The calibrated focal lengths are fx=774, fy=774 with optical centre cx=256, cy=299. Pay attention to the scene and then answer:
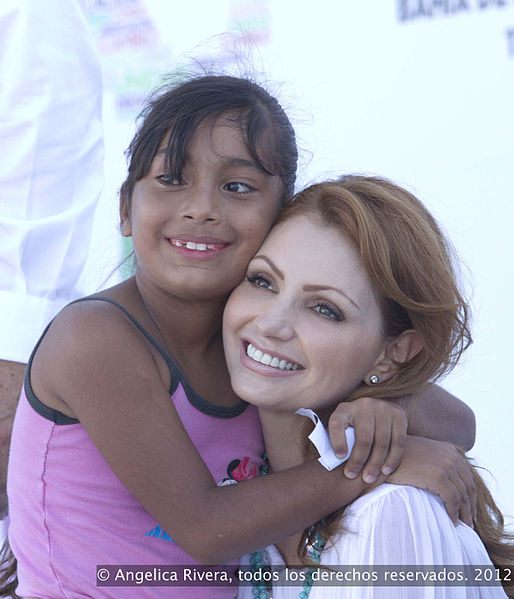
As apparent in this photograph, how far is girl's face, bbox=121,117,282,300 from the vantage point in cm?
141

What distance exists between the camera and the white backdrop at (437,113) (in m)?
2.32

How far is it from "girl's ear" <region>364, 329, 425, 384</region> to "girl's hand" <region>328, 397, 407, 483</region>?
121 mm

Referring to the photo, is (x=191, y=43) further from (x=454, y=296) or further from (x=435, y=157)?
(x=454, y=296)

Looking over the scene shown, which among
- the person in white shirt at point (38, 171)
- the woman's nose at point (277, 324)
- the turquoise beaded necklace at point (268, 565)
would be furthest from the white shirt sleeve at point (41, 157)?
the turquoise beaded necklace at point (268, 565)

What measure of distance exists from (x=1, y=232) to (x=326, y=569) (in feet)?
3.13

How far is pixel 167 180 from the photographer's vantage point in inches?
56.6

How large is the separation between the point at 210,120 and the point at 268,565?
84cm

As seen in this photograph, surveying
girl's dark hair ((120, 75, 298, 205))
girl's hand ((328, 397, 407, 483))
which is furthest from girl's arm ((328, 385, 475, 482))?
girl's dark hair ((120, 75, 298, 205))

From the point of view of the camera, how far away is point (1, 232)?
5.41 feet

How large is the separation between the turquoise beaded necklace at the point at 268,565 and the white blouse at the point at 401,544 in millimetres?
17

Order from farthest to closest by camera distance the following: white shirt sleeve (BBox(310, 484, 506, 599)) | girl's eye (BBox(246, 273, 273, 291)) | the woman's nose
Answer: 1. girl's eye (BBox(246, 273, 273, 291))
2. the woman's nose
3. white shirt sleeve (BBox(310, 484, 506, 599))

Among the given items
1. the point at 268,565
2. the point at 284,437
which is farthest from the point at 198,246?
the point at 268,565

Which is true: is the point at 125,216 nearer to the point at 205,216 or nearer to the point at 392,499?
the point at 205,216

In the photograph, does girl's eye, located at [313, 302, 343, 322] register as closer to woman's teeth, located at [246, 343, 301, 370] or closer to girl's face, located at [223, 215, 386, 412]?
girl's face, located at [223, 215, 386, 412]
